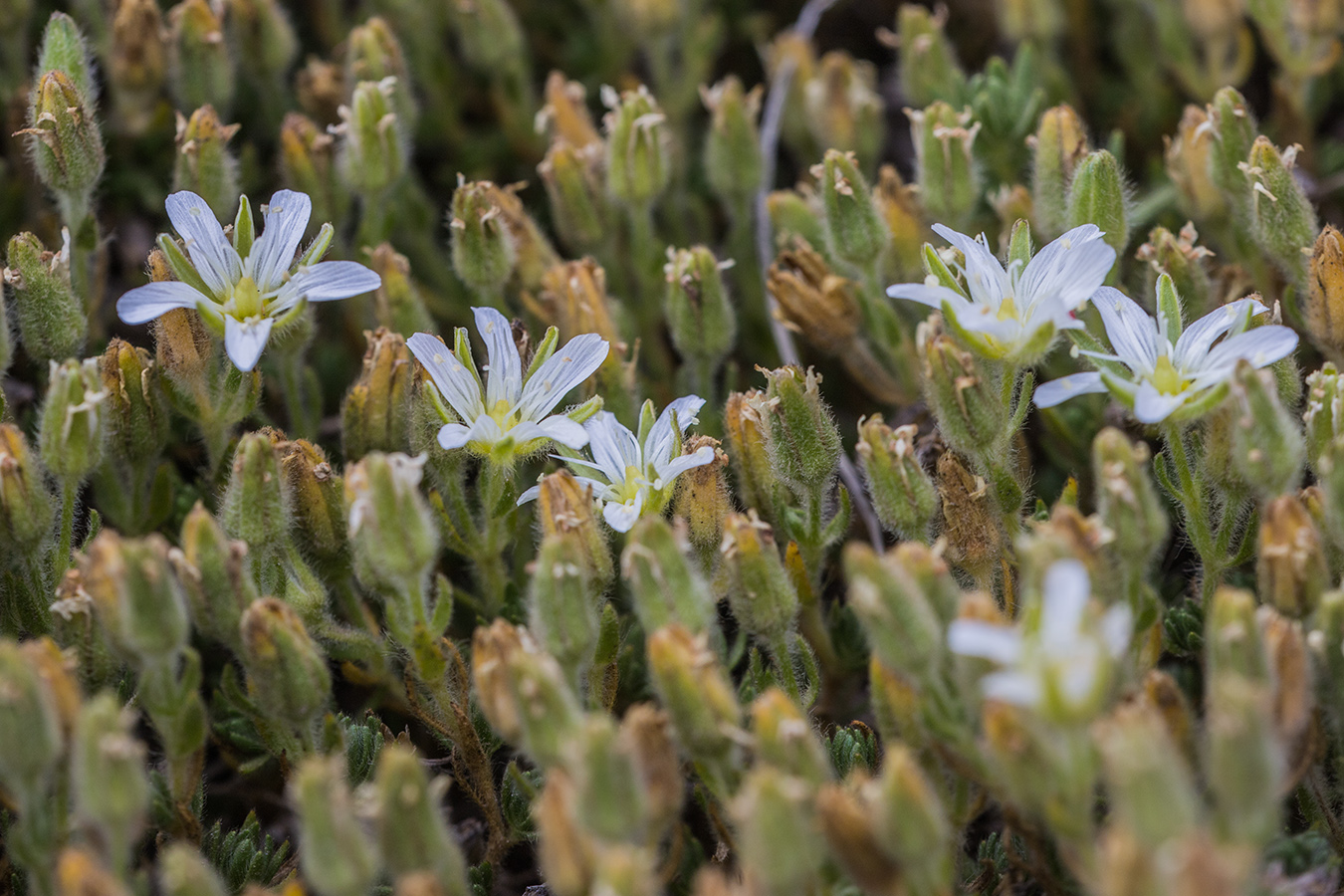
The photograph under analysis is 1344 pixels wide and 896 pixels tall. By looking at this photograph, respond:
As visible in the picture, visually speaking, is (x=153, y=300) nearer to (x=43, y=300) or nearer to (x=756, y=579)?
(x=43, y=300)

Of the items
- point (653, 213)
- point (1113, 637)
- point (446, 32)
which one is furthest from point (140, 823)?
point (446, 32)

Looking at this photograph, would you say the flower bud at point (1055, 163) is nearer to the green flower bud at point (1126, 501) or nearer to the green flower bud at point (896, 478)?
the green flower bud at point (896, 478)

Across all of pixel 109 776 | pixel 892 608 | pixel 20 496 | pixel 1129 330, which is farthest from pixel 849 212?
pixel 109 776

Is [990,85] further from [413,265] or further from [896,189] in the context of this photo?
[413,265]

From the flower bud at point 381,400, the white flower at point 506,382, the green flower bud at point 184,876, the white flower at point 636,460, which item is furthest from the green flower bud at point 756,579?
the green flower bud at point 184,876

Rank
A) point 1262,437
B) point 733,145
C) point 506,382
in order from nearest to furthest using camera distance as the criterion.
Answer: point 1262,437 < point 506,382 < point 733,145
